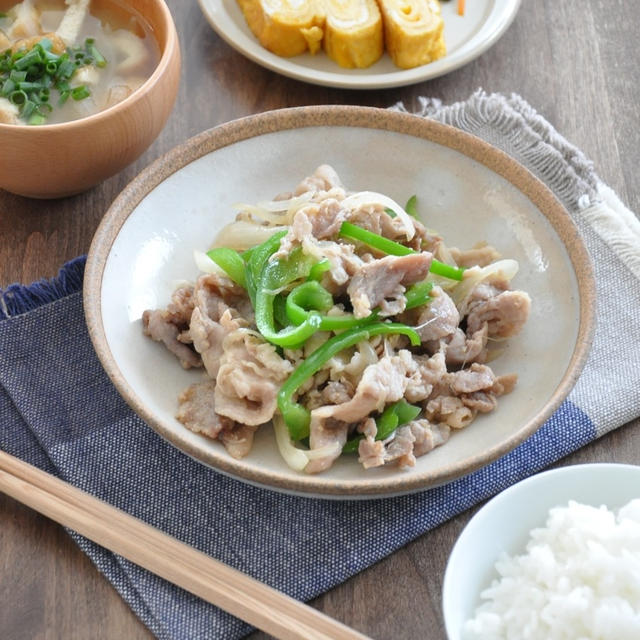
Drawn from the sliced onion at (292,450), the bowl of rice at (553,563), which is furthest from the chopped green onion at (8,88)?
the bowl of rice at (553,563)

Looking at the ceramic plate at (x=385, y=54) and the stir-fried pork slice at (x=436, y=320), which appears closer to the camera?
the stir-fried pork slice at (x=436, y=320)

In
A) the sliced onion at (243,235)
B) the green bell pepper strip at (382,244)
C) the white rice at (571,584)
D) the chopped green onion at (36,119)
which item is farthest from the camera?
the chopped green onion at (36,119)

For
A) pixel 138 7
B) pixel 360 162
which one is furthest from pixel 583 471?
pixel 138 7

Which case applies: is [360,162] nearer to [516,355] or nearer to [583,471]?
[516,355]

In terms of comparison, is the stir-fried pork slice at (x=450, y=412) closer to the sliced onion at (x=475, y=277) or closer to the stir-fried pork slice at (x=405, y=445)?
the stir-fried pork slice at (x=405, y=445)

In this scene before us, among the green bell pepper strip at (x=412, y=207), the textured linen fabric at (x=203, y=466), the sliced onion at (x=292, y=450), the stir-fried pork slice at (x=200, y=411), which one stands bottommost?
the textured linen fabric at (x=203, y=466)

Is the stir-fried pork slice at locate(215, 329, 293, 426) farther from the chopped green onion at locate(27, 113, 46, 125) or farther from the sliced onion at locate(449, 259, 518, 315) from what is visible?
the chopped green onion at locate(27, 113, 46, 125)
